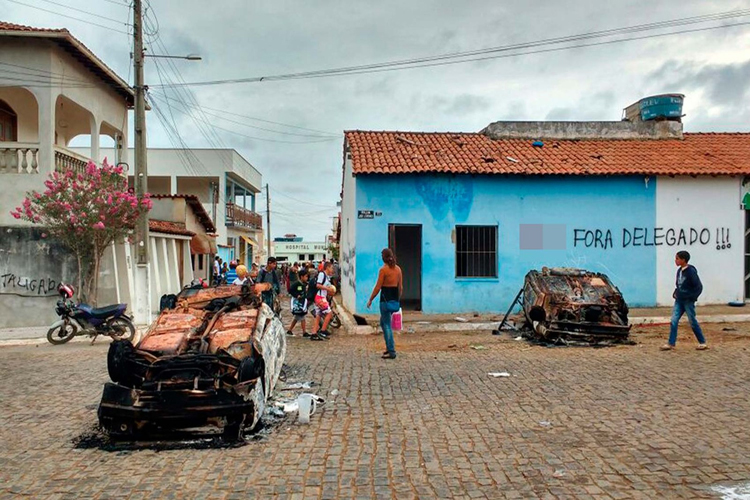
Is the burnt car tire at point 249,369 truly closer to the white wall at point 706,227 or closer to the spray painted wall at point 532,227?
the spray painted wall at point 532,227

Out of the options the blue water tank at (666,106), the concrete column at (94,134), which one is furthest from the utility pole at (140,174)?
the blue water tank at (666,106)

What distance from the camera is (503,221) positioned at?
14.9 metres

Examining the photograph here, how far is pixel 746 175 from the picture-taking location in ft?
50.4

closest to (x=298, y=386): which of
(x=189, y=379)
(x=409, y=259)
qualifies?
(x=189, y=379)

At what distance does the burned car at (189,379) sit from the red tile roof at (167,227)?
443 inches

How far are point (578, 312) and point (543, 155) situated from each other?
6794mm

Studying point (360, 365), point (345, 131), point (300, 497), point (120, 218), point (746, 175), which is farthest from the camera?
point (345, 131)

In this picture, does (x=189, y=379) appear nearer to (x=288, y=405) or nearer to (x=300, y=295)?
(x=288, y=405)

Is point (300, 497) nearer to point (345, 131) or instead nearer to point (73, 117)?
point (345, 131)

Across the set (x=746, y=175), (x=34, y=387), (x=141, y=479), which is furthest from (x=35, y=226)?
(x=746, y=175)

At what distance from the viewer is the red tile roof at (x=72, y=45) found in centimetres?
1388

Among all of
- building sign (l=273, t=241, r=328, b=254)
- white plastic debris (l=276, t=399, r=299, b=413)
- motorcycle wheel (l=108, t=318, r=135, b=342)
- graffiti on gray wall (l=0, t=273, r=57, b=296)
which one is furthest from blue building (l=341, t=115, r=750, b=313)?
building sign (l=273, t=241, r=328, b=254)

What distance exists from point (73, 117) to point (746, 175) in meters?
20.0

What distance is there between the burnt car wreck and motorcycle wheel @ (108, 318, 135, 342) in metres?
8.30
